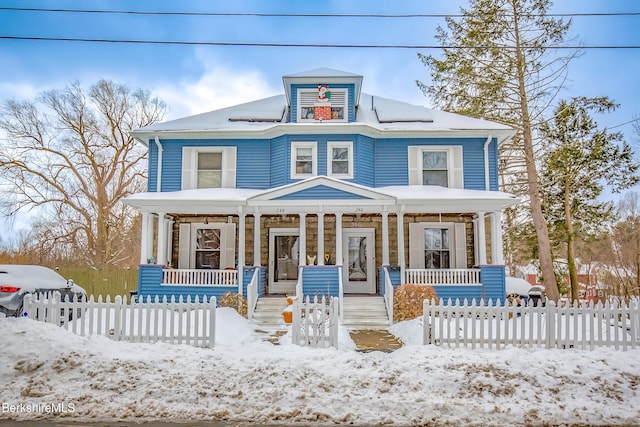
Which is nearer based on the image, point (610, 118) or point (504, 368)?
point (504, 368)

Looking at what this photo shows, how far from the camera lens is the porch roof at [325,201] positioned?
13.3 m

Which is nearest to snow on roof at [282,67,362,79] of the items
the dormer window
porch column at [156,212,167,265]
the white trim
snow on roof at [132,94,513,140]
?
the dormer window

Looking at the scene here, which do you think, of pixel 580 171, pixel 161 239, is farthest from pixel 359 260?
pixel 580 171

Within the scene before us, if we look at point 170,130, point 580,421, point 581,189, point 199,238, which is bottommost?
point 580,421

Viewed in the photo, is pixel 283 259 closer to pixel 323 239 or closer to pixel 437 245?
pixel 323 239

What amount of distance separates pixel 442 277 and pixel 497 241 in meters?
2.12

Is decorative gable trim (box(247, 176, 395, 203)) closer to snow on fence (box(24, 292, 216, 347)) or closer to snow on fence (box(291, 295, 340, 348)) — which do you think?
snow on fence (box(24, 292, 216, 347))

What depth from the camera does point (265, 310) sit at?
1287cm

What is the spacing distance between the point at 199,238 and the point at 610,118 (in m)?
17.3

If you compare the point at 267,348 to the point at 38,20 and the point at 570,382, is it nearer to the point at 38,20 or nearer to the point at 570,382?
the point at 570,382

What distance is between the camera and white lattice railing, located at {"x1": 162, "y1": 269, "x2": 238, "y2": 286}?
13.6m

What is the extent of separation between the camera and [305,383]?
6145mm

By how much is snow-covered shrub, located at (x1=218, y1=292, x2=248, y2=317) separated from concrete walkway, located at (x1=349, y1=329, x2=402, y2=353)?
3.35 metres

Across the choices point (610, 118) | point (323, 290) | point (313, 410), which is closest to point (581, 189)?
point (610, 118)
